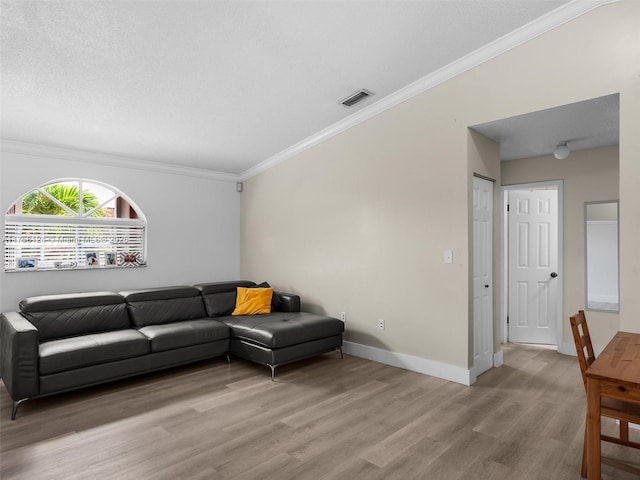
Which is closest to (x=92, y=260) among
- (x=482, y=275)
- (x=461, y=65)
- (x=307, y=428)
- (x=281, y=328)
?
(x=281, y=328)

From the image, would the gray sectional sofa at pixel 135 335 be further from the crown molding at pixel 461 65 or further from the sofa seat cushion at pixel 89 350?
the crown molding at pixel 461 65

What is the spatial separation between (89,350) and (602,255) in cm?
538

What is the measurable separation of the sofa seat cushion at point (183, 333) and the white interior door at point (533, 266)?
12.5ft

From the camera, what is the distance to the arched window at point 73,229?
426 cm

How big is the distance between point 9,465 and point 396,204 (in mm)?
3745

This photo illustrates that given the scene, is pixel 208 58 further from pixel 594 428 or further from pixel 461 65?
pixel 594 428

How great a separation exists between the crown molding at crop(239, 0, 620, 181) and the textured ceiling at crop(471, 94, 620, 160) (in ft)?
1.98

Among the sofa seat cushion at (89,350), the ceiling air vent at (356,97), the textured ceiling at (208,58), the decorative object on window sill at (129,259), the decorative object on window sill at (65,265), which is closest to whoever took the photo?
the textured ceiling at (208,58)

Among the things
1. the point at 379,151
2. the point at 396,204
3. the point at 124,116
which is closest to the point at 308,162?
the point at 379,151

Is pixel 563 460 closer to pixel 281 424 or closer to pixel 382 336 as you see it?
pixel 281 424

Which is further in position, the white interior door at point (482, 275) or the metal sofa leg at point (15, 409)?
the white interior door at point (482, 275)

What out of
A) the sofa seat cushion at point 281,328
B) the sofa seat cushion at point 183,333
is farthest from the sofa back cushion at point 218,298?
the sofa seat cushion at point 183,333

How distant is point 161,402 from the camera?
3191 millimetres

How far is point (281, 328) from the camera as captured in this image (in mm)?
3873
